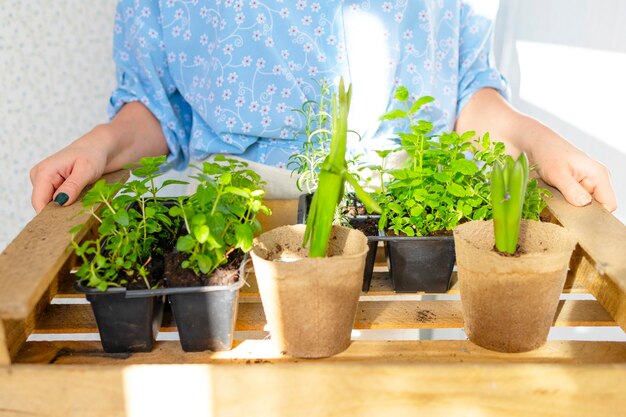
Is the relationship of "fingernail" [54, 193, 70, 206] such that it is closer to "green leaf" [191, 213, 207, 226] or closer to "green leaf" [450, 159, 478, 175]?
"green leaf" [191, 213, 207, 226]

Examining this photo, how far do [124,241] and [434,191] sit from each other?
40cm

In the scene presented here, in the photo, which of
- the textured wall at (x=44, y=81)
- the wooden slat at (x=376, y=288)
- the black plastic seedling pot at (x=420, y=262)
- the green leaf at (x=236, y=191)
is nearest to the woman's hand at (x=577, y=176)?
the wooden slat at (x=376, y=288)

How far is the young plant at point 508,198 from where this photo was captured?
643 millimetres

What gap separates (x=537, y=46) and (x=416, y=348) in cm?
129

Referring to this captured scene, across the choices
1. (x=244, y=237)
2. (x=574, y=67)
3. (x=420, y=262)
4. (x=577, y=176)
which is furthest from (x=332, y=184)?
(x=574, y=67)

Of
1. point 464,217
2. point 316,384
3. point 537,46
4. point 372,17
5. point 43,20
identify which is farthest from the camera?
point 537,46

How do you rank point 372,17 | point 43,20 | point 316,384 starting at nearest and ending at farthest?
point 316,384 → point 372,17 → point 43,20

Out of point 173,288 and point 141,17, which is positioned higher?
point 141,17

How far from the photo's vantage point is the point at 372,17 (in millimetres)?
1113

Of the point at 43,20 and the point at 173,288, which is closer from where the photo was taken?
the point at 173,288

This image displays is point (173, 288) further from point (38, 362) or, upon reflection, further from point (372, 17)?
point (372, 17)

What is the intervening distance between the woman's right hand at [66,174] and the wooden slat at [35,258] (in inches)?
1.1

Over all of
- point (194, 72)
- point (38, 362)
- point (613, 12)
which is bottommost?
point (38, 362)

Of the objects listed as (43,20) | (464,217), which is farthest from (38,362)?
(43,20)
